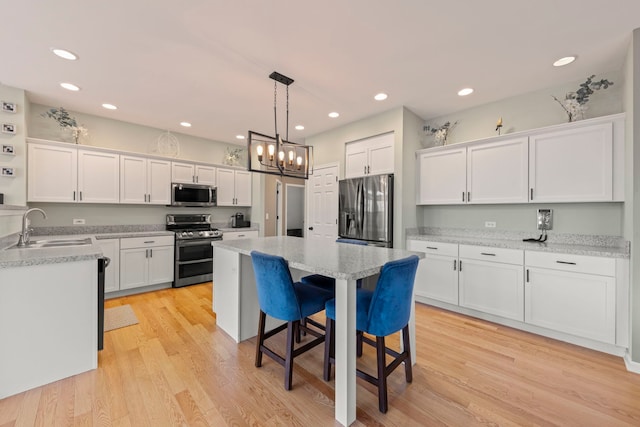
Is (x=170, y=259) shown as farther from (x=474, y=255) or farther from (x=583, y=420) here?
(x=583, y=420)

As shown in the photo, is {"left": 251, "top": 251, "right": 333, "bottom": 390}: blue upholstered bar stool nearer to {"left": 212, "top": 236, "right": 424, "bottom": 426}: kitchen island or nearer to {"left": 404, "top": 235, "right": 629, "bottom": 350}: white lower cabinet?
{"left": 212, "top": 236, "right": 424, "bottom": 426}: kitchen island

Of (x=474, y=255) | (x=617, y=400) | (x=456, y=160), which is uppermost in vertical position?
(x=456, y=160)

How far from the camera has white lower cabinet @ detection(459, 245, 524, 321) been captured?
276 centimetres

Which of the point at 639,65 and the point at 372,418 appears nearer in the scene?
the point at 372,418

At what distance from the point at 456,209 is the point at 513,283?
4.16 feet

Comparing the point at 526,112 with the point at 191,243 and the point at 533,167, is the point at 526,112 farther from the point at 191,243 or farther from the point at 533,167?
the point at 191,243

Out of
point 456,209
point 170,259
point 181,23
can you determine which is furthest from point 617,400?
point 170,259

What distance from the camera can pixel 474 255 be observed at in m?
3.04

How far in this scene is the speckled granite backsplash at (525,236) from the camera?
2.70 metres

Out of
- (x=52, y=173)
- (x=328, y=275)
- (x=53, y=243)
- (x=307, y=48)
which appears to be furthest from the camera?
(x=52, y=173)

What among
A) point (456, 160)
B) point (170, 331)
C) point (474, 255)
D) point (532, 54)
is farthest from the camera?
point (456, 160)

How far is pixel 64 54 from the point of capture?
2.40 m

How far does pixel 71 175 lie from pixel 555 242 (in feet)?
20.3

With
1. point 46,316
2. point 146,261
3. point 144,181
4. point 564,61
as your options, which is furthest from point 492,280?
point 144,181
